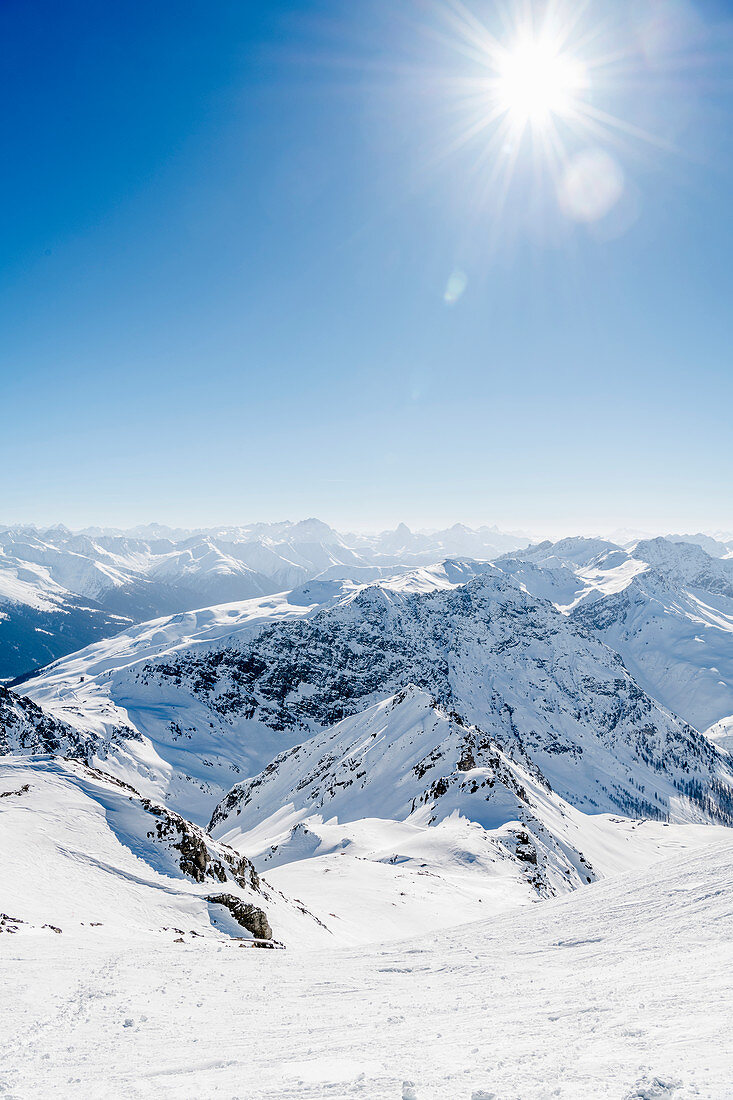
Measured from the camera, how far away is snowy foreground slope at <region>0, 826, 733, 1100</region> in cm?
710

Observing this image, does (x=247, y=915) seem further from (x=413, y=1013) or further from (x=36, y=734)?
(x=36, y=734)

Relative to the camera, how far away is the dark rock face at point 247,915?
915 inches

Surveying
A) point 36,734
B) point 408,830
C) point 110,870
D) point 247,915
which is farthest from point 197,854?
point 36,734

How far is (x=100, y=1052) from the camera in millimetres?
9398

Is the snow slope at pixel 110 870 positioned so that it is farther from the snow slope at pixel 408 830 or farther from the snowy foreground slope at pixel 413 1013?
the snow slope at pixel 408 830

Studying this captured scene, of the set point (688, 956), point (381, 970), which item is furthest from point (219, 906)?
point (688, 956)

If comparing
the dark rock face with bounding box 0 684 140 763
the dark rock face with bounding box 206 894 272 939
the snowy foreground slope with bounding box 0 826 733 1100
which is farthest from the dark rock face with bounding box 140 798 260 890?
the dark rock face with bounding box 0 684 140 763

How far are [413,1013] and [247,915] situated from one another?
1633cm

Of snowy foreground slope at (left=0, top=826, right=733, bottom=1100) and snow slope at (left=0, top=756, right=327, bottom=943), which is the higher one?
snowy foreground slope at (left=0, top=826, right=733, bottom=1100)

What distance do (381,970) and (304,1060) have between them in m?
7.52

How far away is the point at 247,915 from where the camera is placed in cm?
2373

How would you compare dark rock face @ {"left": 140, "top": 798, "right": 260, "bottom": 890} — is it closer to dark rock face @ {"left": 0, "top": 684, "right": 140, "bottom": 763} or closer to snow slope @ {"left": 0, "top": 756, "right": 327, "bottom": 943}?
snow slope @ {"left": 0, "top": 756, "right": 327, "bottom": 943}

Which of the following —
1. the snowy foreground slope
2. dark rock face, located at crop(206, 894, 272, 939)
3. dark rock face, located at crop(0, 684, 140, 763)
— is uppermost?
the snowy foreground slope

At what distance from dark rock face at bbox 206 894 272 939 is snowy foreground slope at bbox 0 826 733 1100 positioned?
6.39 meters
